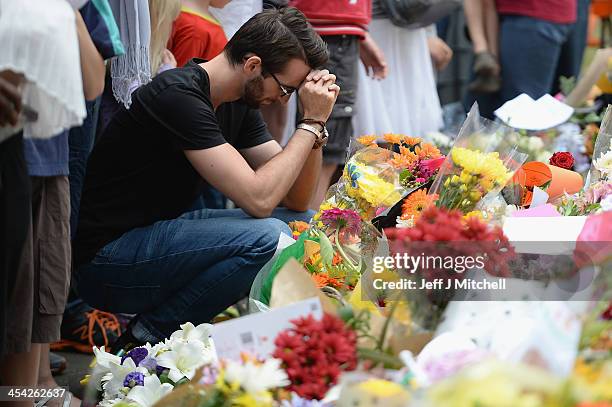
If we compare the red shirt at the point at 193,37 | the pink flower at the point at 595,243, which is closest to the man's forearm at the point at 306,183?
the red shirt at the point at 193,37

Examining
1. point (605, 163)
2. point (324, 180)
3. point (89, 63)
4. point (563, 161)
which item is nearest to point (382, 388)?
point (89, 63)

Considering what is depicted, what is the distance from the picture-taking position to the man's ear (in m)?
2.53

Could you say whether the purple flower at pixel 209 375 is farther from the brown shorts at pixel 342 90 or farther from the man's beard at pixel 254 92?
the brown shorts at pixel 342 90

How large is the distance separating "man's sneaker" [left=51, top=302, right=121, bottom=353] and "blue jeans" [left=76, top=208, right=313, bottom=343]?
1.57 feet

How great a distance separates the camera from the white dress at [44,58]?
137 centimetres

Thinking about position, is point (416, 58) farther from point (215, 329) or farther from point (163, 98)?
point (215, 329)

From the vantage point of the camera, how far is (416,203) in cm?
199

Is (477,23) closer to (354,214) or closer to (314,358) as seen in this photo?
(354,214)

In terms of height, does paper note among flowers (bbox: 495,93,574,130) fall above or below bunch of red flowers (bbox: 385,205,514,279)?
below

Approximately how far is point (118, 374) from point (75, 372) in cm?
98

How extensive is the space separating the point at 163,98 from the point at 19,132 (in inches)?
40.5

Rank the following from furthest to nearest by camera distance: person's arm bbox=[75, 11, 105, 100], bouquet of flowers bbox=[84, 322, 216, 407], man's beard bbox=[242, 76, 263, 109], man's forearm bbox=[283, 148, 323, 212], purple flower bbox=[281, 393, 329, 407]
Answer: man's forearm bbox=[283, 148, 323, 212] → man's beard bbox=[242, 76, 263, 109] → bouquet of flowers bbox=[84, 322, 216, 407] → person's arm bbox=[75, 11, 105, 100] → purple flower bbox=[281, 393, 329, 407]

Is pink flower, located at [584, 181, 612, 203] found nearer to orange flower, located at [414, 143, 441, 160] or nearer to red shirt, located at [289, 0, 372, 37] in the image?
orange flower, located at [414, 143, 441, 160]

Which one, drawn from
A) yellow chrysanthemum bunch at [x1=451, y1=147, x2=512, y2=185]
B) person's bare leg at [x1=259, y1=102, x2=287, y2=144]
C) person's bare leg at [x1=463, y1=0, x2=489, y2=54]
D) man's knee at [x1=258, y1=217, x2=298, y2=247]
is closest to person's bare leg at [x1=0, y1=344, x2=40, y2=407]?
man's knee at [x1=258, y1=217, x2=298, y2=247]
